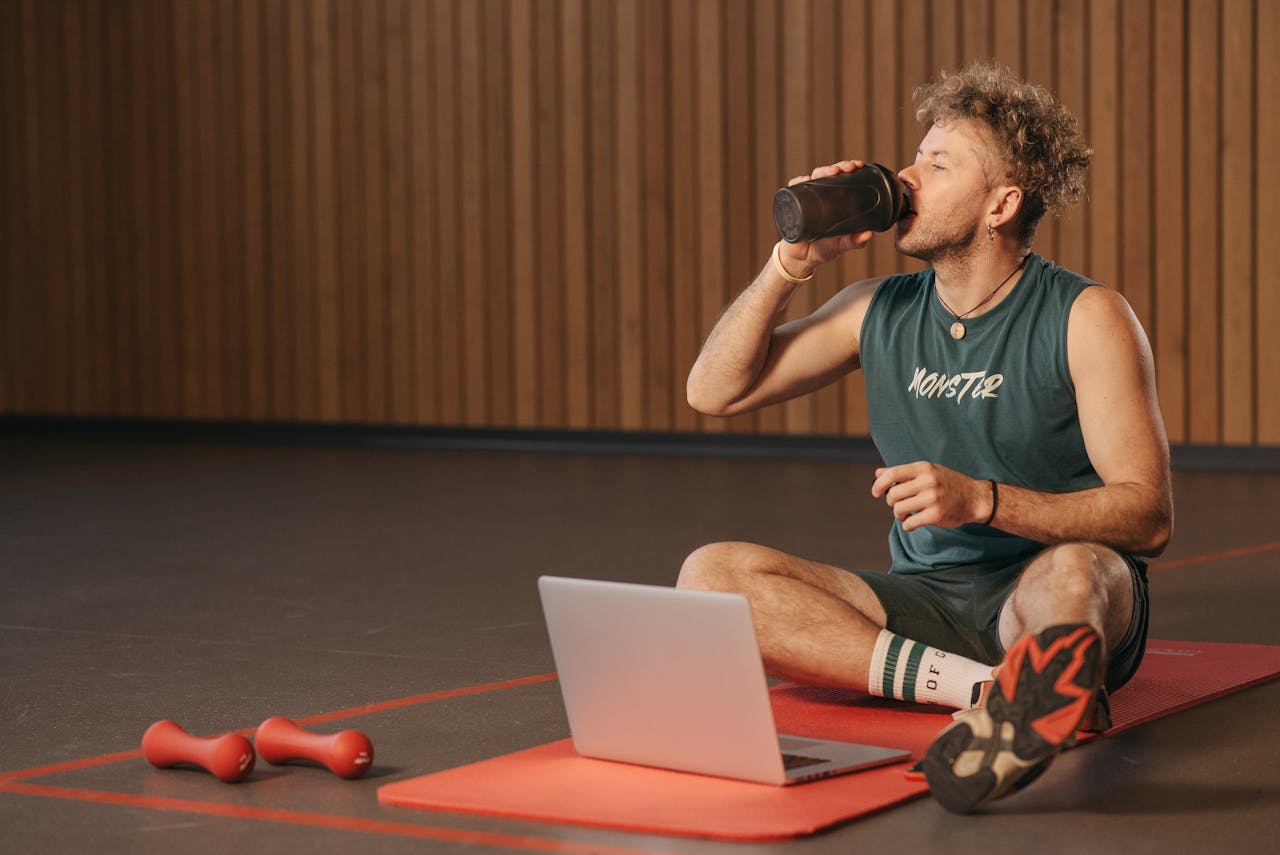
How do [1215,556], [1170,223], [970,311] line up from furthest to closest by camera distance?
[1170,223], [1215,556], [970,311]

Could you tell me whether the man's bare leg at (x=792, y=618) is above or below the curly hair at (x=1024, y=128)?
below

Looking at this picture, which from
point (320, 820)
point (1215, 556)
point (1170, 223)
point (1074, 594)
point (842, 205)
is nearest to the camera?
point (320, 820)

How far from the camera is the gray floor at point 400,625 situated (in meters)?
2.14

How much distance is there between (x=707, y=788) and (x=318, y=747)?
489 mm

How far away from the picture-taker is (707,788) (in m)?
2.23

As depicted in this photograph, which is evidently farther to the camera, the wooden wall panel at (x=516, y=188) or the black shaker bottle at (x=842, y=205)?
the wooden wall panel at (x=516, y=188)

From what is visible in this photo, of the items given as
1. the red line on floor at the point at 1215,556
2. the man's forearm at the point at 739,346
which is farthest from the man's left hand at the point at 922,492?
the red line on floor at the point at 1215,556

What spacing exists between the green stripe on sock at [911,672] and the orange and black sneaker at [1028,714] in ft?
1.77

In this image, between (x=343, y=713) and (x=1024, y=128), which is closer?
(x=1024, y=128)

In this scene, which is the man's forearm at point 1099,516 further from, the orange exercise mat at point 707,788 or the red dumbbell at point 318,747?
the red dumbbell at point 318,747

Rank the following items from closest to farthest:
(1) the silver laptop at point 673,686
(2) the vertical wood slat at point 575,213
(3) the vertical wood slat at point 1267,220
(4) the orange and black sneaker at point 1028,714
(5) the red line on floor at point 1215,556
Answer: (4) the orange and black sneaker at point 1028,714
(1) the silver laptop at point 673,686
(5) the red line on floor at point 1215,556
(3) the vertical wood slat at point 1267,220
(2) the vertical wood slat at point 575,213

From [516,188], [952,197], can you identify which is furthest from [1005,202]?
[516,188]

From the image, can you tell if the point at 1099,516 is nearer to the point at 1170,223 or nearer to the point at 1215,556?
the point at 1215,556

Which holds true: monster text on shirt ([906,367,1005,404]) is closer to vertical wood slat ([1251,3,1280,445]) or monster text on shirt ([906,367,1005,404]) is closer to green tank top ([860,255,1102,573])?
green tank top ([860,255,1102,573])
